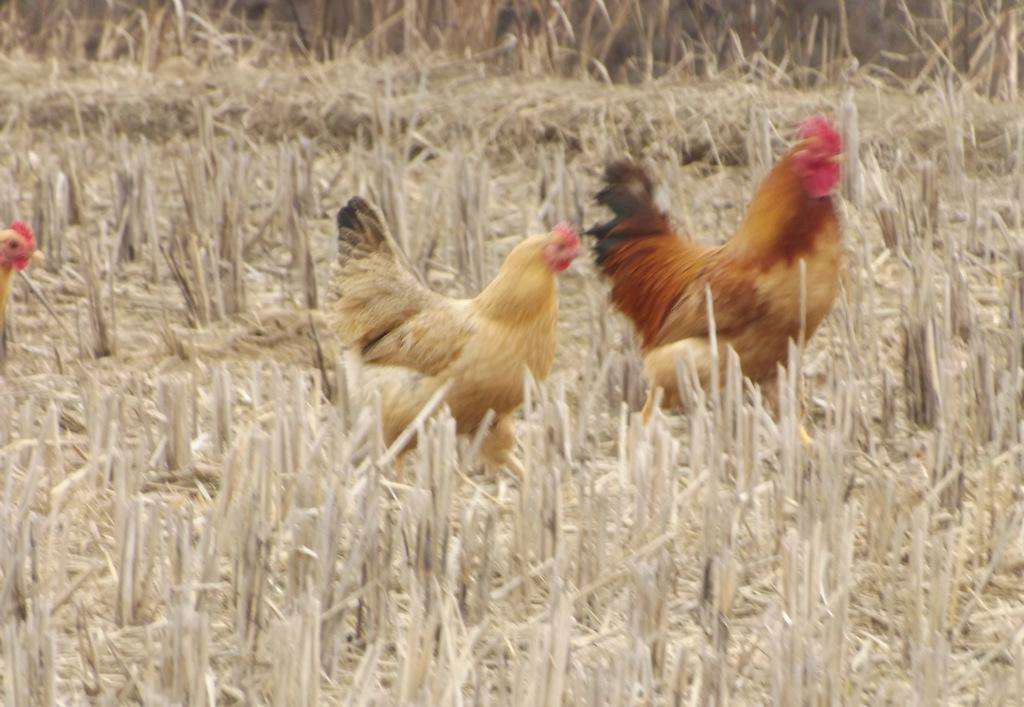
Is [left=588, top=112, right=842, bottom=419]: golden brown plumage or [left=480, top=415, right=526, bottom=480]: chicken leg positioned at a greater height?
[left=588, top=112, right=842, bottom=419]: golden brown plumage

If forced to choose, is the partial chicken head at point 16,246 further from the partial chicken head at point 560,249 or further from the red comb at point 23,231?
the partial chicken head at point 560,249

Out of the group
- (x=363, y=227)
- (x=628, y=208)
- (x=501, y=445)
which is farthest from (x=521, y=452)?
(x=628, y=208)

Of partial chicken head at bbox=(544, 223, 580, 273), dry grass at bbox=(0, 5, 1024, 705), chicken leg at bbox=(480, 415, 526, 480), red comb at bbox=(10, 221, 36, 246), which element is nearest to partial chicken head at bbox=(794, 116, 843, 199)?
dry grass at bbox=(0, 5, 1024, 705)

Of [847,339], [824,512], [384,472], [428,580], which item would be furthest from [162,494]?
[847,339]

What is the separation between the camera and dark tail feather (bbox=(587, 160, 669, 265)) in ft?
17.5

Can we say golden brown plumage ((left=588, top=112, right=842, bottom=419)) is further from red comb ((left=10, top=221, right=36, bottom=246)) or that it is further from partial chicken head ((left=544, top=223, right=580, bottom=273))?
red comb ((left=10, top=221, right=36, bottom=246))

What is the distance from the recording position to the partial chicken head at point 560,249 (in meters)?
4.64

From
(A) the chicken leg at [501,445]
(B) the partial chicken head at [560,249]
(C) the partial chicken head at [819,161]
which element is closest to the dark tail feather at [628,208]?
(C) the partial chicken head at [819,161]

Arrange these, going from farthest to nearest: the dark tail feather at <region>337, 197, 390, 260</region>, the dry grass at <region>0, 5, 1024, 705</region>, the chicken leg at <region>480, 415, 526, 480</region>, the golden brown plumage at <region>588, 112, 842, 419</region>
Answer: the dark tail feather at <region>337, 197, 390, 260</region>
the golden brown plumage at <region>588, 112, 842, 419</region>
the chicken leg at <region>480, 415, 526, 480</region>
the dry grass at <region>0, 5, 1024, 705</region>

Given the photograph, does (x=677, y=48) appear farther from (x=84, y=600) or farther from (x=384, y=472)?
(x=84, y=600)

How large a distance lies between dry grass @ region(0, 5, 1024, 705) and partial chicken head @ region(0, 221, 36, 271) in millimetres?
357

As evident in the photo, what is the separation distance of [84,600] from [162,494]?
28.7 inches

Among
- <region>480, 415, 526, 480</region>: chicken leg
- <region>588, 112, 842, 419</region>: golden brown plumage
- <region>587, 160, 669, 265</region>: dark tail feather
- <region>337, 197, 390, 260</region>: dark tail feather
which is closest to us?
<region>480, 415, 526, 480</region>: chicken leg

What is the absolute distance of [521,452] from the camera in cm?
486
